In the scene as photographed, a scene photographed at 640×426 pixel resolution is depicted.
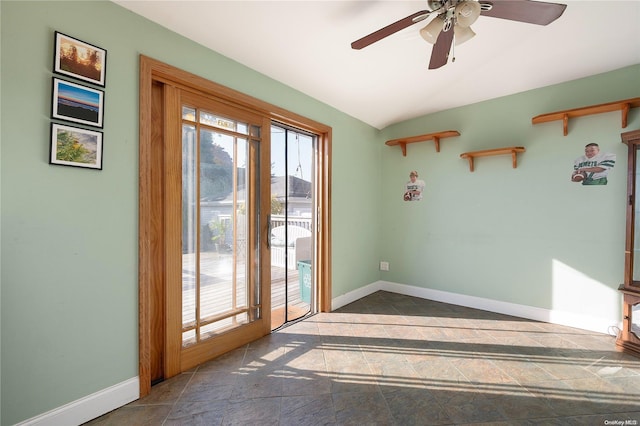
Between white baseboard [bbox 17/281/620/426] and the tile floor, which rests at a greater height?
white baseboard [bbox 17/281/620/426]

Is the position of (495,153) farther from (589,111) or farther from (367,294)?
(367,294)

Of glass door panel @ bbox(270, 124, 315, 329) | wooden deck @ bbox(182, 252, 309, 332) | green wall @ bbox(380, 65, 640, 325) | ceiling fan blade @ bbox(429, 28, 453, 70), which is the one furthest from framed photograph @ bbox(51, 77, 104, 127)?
green wall @ bbox(380, 65, 640, 325)

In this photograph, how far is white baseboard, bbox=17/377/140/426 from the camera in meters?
1.49

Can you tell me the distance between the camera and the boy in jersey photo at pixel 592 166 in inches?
108

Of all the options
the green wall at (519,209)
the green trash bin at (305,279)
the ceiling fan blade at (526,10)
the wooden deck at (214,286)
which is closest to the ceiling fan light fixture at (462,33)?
the ceiling fan blade at (526,10)

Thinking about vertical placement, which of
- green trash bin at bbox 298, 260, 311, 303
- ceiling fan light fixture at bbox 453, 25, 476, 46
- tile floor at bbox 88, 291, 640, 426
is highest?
ceiling fan light fixture at bbox 453, 25, 476, 46

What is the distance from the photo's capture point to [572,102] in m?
2.91

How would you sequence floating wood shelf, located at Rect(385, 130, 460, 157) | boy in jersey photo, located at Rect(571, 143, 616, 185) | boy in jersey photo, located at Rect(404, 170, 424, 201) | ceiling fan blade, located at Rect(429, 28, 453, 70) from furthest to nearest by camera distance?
boy in jersey photo, located at Rect(404, 170, 424, 201)
floating wood shelf, located at Rect(385, 130, 460, 157)
boy in jersey photo, located at Rect(571, 143, 616, 185)
ceiling fan blade, located at Rect(429, 28, 453, 70)

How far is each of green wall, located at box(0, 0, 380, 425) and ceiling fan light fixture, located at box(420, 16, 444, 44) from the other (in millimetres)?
1653

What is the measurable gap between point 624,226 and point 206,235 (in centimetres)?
380

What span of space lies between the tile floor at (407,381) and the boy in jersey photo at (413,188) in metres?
1.74

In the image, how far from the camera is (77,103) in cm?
157

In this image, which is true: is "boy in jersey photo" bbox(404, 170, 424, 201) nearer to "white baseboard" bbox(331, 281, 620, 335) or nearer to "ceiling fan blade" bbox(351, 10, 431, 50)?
"white baseboard" bbox(331, 281, 620, 335)

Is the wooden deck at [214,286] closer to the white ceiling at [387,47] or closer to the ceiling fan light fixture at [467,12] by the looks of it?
the white ceiling at [387,47]
